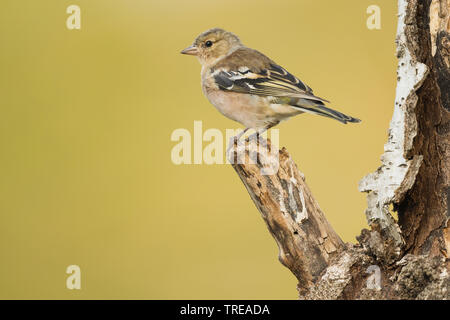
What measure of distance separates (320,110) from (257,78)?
3.05ft

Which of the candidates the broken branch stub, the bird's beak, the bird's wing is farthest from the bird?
the broken branch stub

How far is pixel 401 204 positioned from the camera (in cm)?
378

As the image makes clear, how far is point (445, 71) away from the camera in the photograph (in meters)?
3.76

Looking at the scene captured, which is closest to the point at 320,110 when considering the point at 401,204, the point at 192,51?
the point at 401,204

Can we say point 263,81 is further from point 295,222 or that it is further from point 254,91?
point 295,222

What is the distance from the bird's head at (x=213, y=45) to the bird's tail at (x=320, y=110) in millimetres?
1468

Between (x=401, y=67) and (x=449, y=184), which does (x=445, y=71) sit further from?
(x=449, y=184)

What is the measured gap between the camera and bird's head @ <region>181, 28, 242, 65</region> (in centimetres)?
589

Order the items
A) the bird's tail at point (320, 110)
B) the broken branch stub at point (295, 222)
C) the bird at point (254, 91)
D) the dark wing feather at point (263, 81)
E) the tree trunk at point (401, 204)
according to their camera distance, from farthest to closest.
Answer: the bird at point (254, 91), the dark wing feather at point (263, 81), the bird's tail at point (320, 110), the broken branch stub at point (295, 222), the tree trunk at point (401, 204)

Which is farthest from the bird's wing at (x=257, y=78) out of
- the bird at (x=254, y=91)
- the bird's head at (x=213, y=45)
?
the bird's head at (x=213, y=45)

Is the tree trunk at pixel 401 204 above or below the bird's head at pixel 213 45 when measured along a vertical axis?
below

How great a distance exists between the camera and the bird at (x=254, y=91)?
4848mm

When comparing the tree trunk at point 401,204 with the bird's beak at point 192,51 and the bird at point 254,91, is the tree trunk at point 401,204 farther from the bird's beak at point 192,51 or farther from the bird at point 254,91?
the bird's beak at point 192,51

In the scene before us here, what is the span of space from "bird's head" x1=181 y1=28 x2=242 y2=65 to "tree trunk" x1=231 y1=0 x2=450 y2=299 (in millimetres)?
2439
